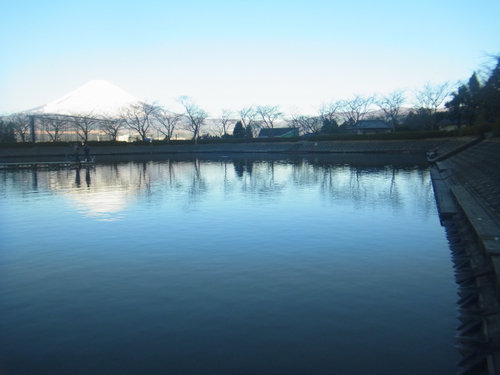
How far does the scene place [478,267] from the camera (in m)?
5.88

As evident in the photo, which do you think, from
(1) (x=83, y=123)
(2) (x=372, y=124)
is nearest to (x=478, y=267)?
(2) (x=372, y=124)

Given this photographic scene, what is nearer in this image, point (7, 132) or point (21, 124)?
point (7, 132)

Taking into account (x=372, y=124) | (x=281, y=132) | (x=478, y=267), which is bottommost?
(x=478, y=267)

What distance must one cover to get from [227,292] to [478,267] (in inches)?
146

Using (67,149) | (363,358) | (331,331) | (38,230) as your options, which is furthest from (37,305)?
(67,149)

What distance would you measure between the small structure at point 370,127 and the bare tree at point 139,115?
31596 mm

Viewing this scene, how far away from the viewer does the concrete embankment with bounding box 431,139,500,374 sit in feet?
12.5

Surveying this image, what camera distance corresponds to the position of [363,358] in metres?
3.87

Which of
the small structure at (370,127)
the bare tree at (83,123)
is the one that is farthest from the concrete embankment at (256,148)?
the small structure at (370,127)

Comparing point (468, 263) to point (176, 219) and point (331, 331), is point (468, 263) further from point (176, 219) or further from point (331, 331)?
point (176, 219)

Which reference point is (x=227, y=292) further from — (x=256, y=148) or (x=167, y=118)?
(x=167, y=118)

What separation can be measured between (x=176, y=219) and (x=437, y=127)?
2170 inches

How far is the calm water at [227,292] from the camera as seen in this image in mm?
3924

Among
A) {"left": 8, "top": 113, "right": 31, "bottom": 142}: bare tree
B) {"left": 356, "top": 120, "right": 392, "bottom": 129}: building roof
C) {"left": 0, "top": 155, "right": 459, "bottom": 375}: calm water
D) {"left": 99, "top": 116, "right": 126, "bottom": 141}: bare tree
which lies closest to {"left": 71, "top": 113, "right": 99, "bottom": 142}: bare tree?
{"left": 99, "top": 116, "right": 126, "bottom": 141}: bare tree
